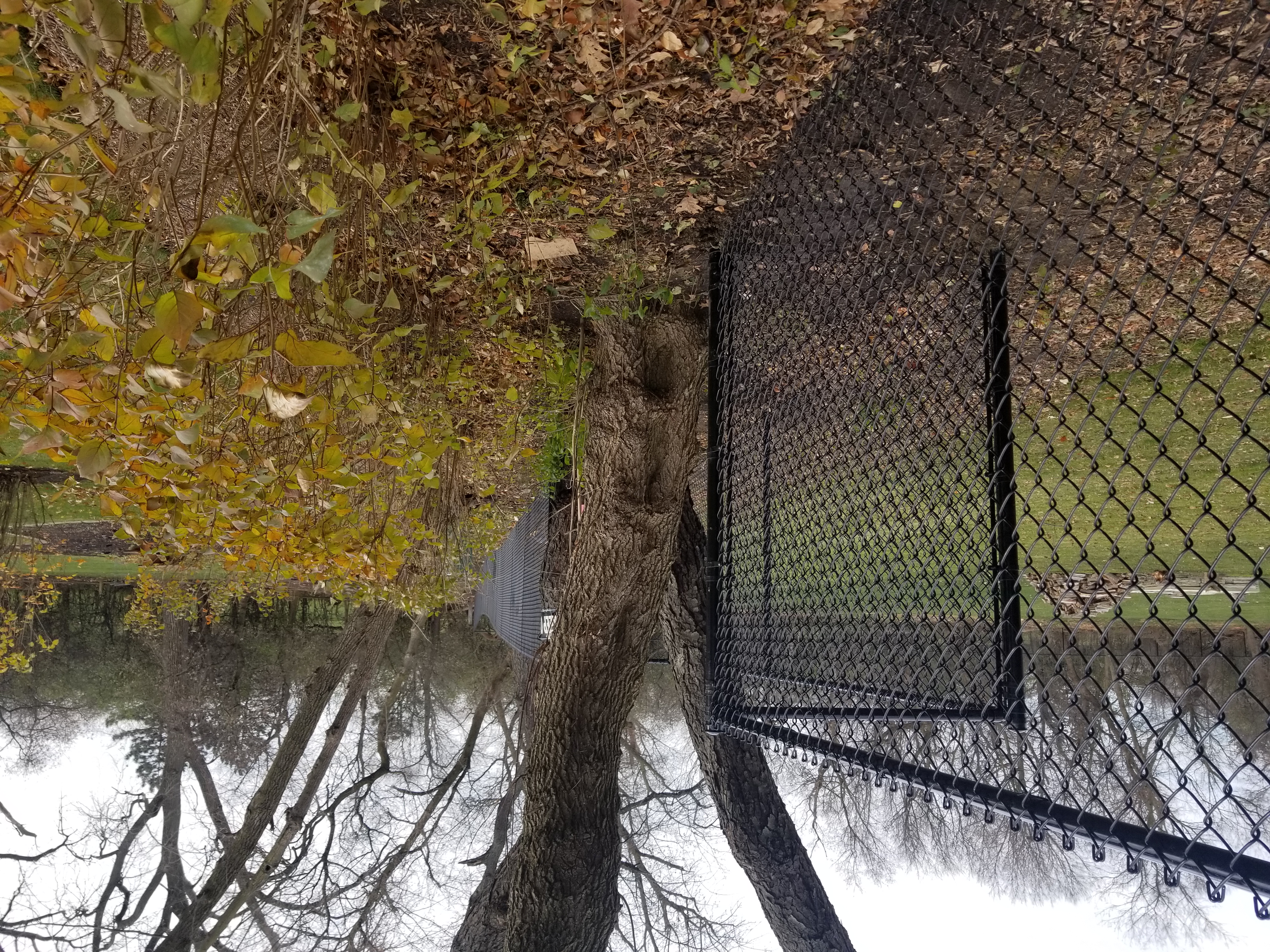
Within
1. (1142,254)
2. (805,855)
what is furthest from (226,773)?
(1142,254)

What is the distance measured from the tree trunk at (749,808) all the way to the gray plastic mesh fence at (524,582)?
4.65 ft

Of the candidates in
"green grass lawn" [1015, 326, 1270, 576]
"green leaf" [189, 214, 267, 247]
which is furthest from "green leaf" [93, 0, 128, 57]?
"green grass lawn" [1015, 326, 1270, 576]

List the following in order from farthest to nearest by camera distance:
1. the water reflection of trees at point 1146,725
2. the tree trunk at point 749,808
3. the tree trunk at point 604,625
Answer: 1. the water reflection of trees at point 1146,725
2. the tree trunk at point 749,808
3. the tree trunk at point 604,625

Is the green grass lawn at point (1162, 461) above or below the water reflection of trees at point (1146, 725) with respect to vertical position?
above

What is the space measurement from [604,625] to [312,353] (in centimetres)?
370

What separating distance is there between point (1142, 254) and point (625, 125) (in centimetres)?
260

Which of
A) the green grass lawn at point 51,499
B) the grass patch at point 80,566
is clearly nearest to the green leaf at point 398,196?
the green grass lawn at point 51,499

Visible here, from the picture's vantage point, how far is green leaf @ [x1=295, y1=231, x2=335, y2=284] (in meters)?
1.14

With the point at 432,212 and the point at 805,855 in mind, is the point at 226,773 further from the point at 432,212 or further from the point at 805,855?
the point at 432,212

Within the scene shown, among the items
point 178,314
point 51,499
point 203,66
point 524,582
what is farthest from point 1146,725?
point 51,499

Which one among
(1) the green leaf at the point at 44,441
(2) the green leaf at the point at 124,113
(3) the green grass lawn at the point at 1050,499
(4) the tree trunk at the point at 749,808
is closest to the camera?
(2) the green leaf at the point at 124,113

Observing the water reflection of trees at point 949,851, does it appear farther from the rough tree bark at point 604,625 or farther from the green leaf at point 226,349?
the green leaf at point 226,349

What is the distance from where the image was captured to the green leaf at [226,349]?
1.28 metres

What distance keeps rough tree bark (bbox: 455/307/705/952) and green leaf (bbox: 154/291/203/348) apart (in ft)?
11.2
